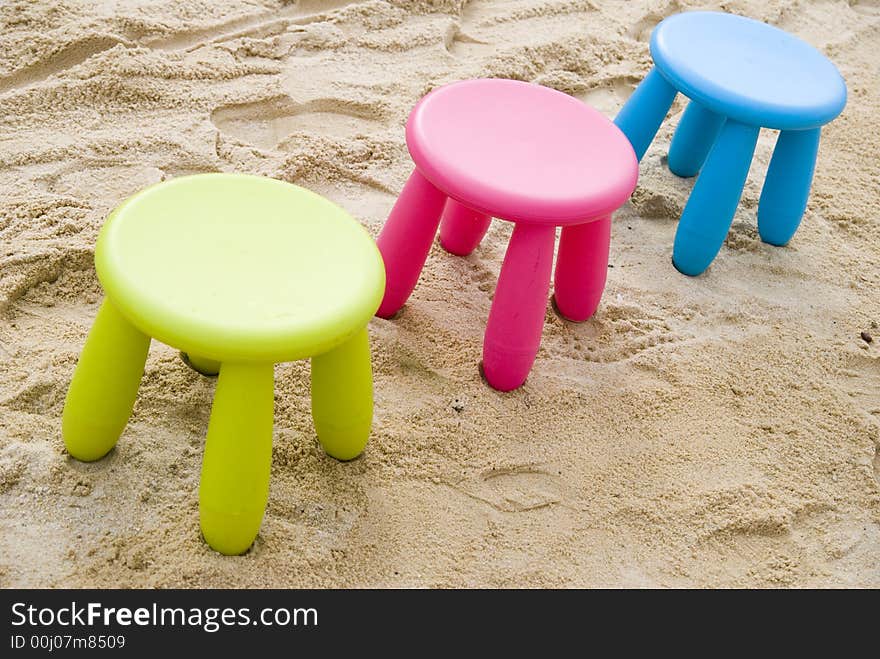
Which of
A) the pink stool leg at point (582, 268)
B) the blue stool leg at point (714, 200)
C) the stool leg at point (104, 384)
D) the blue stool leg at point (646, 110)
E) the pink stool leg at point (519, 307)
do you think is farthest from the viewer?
the blue stool leg at point (646, 110)

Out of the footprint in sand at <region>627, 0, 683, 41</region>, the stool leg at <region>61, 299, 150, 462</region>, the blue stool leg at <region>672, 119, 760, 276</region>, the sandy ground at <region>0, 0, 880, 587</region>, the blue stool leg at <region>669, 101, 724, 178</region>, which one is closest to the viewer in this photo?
the stool leg at <region>61, 299, 150, 462</region>

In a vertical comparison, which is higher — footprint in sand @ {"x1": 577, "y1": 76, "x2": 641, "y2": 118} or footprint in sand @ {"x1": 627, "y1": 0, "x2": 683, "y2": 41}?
footprint in sand @ {"x1": 627, "y1": 0, "x2": 683, "y2": 41}

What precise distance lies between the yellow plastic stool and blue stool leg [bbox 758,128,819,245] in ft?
3.32

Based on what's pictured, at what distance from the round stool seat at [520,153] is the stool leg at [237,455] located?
44cm

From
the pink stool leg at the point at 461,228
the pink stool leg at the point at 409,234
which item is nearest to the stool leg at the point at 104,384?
the pink stool leg at the point at 409,234

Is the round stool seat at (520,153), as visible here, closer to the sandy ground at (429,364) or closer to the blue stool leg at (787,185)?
the sandy ground at (429,364)

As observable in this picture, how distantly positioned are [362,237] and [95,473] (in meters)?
0.51

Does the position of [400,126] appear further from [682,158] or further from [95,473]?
[95,473]

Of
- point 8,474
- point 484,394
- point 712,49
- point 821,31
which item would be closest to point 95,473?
point 8,474

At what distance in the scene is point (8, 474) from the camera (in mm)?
1293

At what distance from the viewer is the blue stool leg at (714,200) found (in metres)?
1.74

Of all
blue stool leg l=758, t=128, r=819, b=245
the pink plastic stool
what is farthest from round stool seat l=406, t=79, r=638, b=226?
blue stool leg l=758, t=128, r=819, b=245

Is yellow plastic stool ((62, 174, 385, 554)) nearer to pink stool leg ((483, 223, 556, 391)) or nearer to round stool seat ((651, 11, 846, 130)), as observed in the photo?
pink stool leg ((483, 223, 556, 391))

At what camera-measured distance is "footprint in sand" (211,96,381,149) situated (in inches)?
77.8
